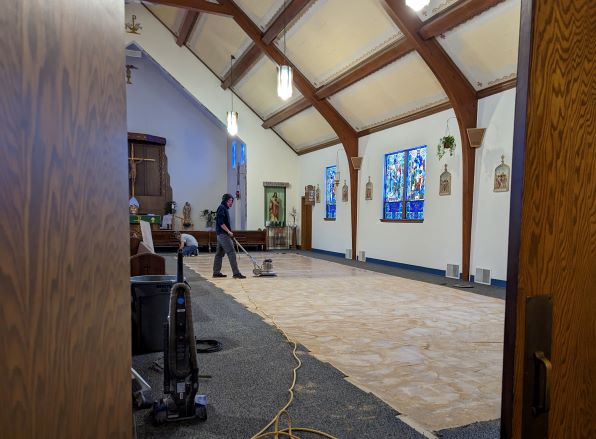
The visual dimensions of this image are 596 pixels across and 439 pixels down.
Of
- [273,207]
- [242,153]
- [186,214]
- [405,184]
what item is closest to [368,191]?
[405,184]

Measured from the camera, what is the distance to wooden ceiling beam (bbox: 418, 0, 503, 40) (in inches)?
228

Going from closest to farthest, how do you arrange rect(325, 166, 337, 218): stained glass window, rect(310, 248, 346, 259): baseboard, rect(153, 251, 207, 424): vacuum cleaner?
rect(153, 251, 207, 424): vacuum cleaner
rect(310, 248, 346, 259): baseboard
rect(325, 166, 337, 218): stained glass window

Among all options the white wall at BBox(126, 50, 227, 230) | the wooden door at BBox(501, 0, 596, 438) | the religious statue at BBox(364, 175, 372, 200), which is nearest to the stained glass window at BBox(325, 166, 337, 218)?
the religious statue at BBox(364, 175, 372, 200)

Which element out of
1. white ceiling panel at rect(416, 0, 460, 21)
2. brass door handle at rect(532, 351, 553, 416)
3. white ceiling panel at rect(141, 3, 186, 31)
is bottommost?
brass door handle at rect(532, 351, 553, 416)

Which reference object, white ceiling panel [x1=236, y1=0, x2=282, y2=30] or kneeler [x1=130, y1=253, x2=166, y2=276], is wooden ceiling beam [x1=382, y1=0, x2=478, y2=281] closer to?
white ceiling panel [x1=236, y1=0, x2=282, y2=30]

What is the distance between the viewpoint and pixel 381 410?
240cm

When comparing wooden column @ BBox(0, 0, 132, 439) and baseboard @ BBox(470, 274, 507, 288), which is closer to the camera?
wooden column @ BBox(0, 0, 132, 439)

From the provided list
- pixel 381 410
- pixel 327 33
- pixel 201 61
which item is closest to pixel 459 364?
pixel 381 410

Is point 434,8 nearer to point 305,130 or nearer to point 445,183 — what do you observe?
point 445,183

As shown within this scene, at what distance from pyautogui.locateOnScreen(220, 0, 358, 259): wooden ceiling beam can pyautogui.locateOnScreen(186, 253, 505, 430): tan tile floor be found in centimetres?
388

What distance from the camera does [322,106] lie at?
34.3 feet

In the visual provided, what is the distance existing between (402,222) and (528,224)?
8.70m

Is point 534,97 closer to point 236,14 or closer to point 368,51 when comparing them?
point 368,51

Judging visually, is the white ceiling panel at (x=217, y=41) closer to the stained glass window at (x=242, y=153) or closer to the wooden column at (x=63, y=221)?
the stained glass window at (x=242, y=153)
